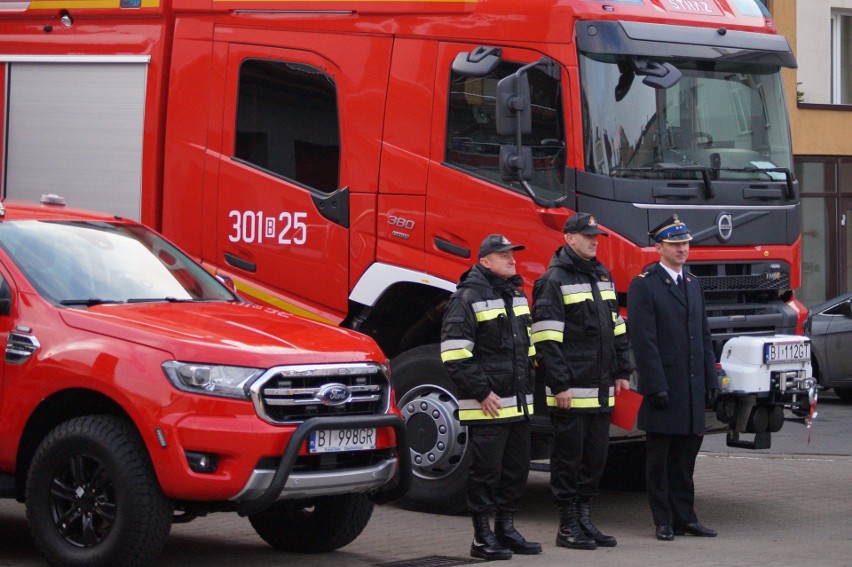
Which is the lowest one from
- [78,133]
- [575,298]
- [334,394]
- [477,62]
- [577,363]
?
[334,394]

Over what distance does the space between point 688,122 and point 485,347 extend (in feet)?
7.38

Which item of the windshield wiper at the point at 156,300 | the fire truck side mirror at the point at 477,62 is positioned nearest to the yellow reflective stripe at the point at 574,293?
the fire truck side mirror at the point at 477,62

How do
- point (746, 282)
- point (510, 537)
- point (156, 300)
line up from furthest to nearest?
point (746, 282), point (510, 537), point (156, 300)

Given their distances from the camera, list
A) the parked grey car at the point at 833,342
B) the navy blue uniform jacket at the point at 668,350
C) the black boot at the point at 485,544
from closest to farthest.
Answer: the black boot at the point at 485,544 → the navy blue uniform jacket at the point at 668,350 → the parked grey car at the point at 833,342

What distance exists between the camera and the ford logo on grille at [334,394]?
7.47 meters

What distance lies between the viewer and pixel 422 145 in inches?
386

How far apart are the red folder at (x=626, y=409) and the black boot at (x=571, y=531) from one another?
0.64m

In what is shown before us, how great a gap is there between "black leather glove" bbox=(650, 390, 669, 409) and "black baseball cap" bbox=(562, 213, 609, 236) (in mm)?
1054

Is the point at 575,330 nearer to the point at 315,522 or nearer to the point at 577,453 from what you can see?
the point at 577,453

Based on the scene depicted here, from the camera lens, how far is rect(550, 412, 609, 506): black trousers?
886 cm

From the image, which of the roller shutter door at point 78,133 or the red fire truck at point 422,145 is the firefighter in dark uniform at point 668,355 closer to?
the red fire truck at point 422,145

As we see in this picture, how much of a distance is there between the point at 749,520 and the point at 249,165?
4106 mm

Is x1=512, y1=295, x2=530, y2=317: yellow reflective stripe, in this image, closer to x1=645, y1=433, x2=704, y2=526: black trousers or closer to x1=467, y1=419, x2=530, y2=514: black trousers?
x1=467, y1=419, x2=530, y2=514: black trousers

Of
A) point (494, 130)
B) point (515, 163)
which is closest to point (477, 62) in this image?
point (494, 130)
